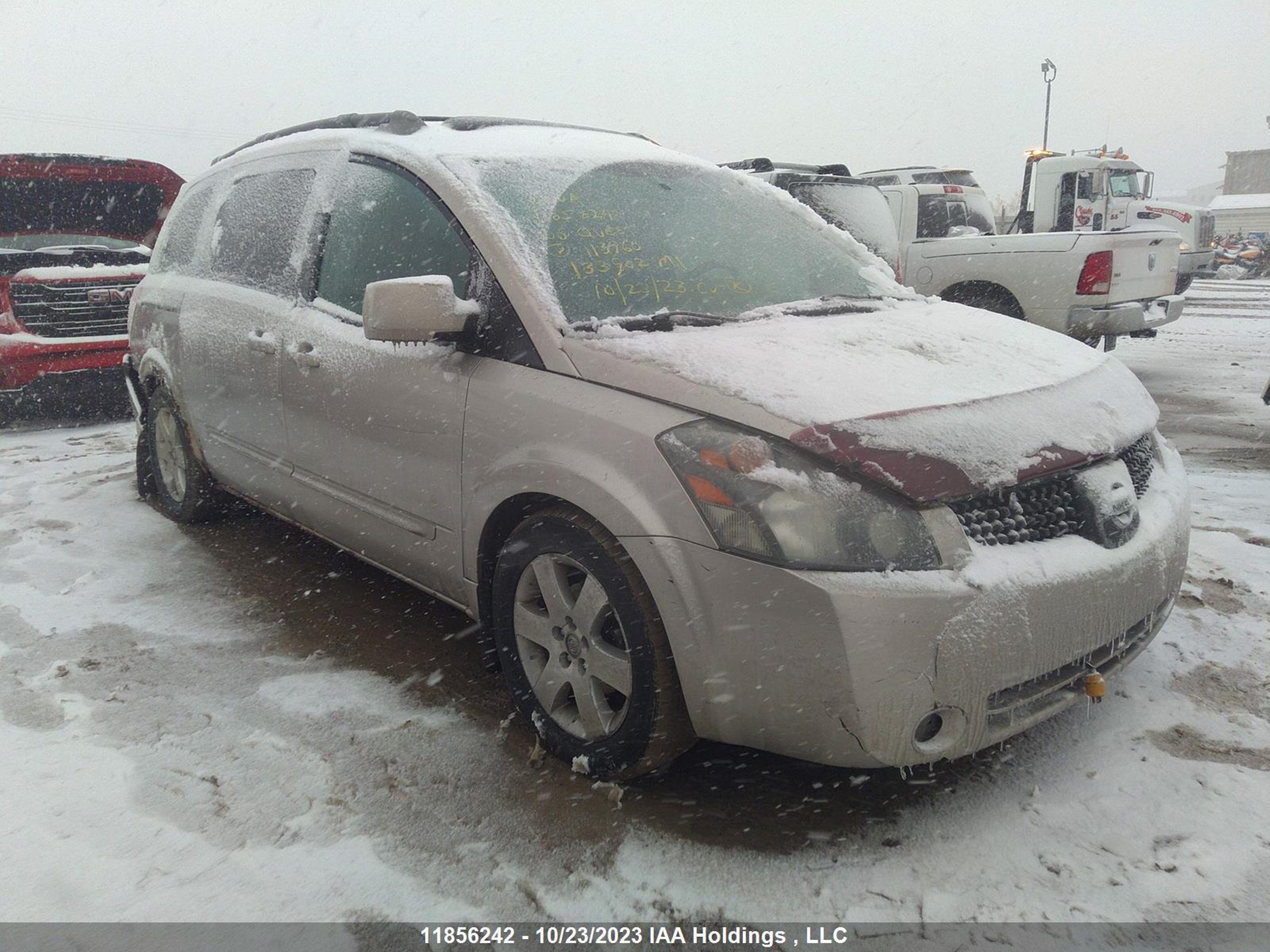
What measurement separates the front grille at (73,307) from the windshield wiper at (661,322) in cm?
538

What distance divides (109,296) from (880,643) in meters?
6.91

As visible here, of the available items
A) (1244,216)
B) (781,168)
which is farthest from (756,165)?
(1244,216)

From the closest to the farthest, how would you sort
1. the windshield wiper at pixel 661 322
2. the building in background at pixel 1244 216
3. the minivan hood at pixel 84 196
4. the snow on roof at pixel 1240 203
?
the windshield wiper at pixel 661 322
the minivan hood at pixel 84 196
the building in background at pixel 1244 216
the snow on roof at pixel 1240 203

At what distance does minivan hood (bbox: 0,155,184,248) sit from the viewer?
6910 millimetres

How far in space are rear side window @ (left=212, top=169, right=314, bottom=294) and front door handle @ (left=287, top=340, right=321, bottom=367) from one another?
244 millimetres

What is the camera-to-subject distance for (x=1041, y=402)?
2367 millimetres

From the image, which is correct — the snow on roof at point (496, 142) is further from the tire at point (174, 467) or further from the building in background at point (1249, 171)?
the building in background at point (1249, 171)

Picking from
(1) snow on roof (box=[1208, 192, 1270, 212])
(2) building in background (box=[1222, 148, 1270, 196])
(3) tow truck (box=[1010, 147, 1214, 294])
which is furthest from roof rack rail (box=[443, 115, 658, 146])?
(2) building in background (box=[1222, 148, 1270, 196])

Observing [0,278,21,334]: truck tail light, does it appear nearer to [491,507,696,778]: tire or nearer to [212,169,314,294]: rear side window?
[212,169,314,294]: rear side window

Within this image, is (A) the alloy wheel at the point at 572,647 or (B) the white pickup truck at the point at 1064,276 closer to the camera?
(A) the alloy wheel at the point at 572,647

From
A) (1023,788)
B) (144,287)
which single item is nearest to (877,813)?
(1023,788)

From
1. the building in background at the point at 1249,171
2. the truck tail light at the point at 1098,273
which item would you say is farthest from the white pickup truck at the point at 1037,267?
the building in background at the point at 1249,171

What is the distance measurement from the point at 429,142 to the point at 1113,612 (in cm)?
243

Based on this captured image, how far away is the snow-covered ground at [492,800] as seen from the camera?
2061 millimetres
